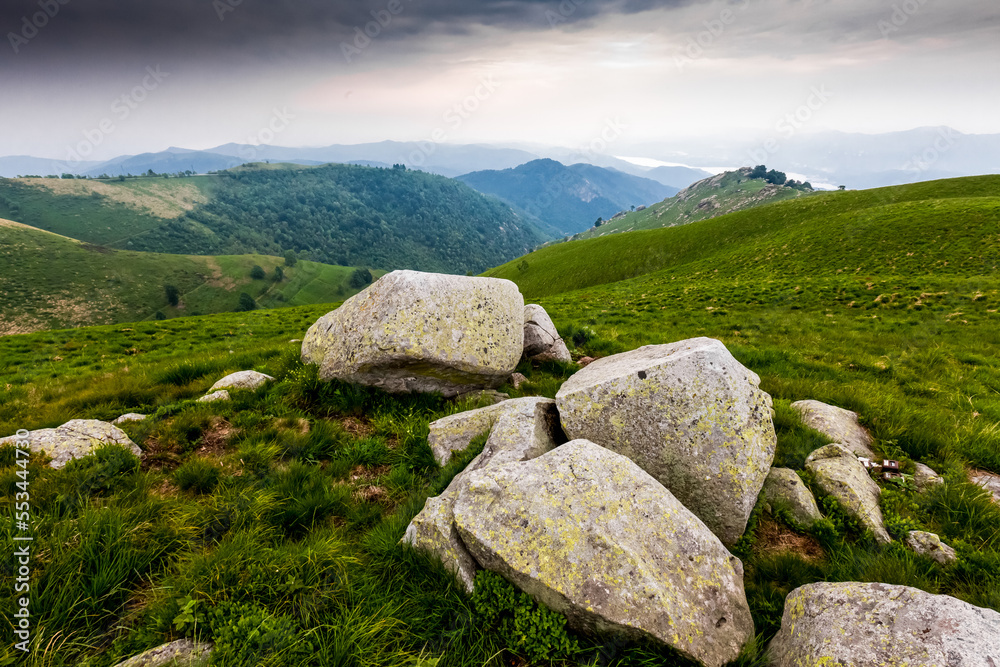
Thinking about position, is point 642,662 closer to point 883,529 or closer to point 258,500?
point 883,529

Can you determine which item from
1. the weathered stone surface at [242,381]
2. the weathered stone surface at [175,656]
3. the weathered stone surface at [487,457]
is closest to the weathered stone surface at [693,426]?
the weathered stone surface at [487,457]

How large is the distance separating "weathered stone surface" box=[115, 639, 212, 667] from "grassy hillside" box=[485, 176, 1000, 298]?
38128 millimetres

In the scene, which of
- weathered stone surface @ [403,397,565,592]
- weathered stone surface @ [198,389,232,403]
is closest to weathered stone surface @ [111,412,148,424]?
weathered stone surface @ [198,389,232,403]

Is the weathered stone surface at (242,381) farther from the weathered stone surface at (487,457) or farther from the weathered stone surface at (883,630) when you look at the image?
the weathered stone surface at (883,630)

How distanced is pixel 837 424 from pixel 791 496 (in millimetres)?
2787

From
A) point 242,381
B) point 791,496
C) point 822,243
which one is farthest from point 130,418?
point 822,243

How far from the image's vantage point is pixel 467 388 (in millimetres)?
9328

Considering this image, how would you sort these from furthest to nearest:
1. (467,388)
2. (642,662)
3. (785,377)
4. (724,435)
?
1. (785,377)
2. (467,388)
3. (724,435)
4. (642,662)

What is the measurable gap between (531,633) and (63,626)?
4.03 meters

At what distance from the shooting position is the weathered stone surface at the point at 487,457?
446 centimetres

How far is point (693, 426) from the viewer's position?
5.60m

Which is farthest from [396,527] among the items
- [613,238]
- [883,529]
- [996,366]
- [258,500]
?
[613,238]

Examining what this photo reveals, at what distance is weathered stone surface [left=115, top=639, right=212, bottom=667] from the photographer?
3.18 metres

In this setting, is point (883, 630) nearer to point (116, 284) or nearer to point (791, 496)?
point (791, 496)
